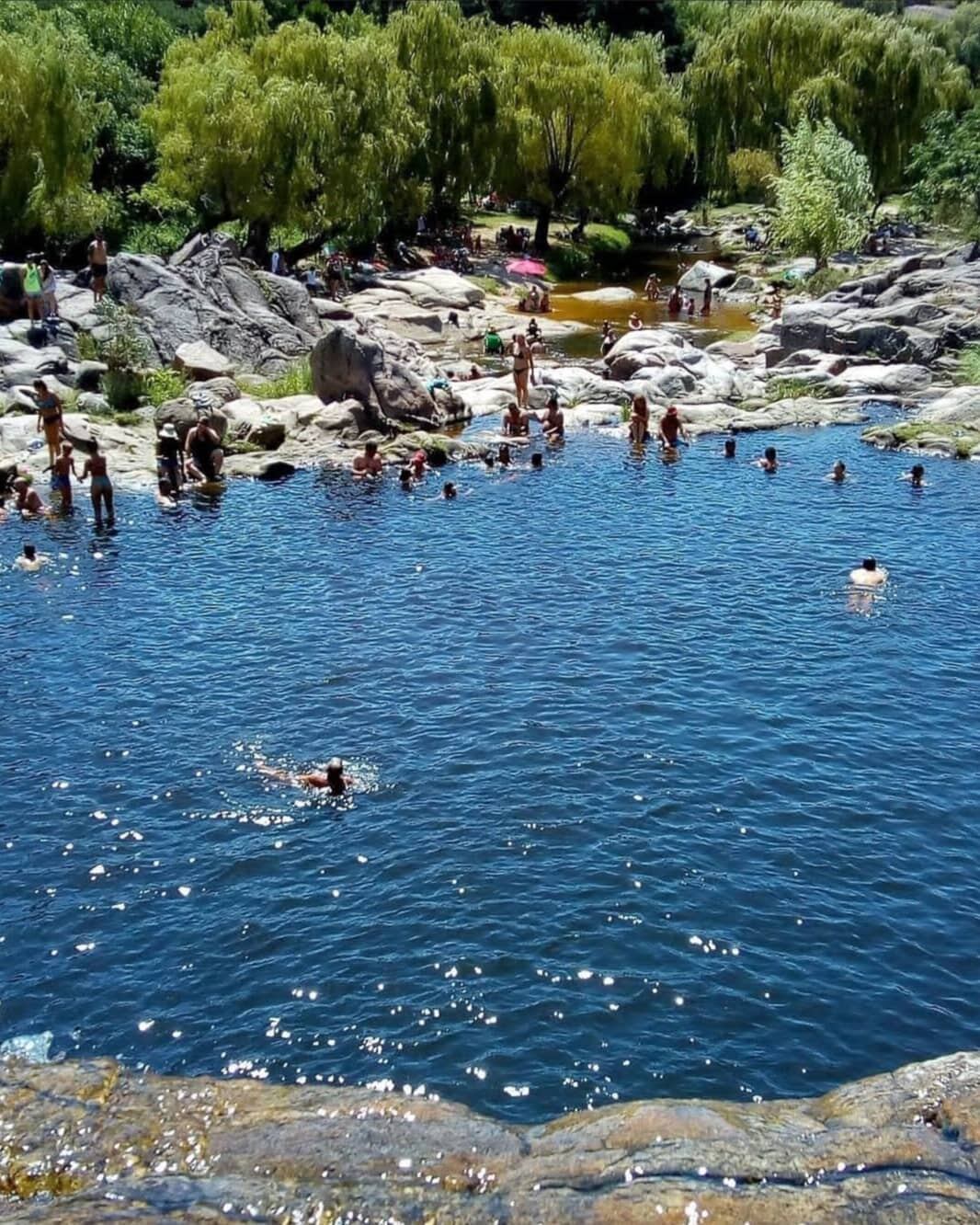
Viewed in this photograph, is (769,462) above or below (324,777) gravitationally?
above

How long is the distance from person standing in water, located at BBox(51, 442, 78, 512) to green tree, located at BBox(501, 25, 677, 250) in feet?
163

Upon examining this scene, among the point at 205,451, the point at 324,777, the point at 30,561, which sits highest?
the point at 205,451

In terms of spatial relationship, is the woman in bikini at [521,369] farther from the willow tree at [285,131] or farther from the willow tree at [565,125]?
the willow tree at [565,125]

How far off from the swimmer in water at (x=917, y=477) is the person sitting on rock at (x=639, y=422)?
31.0ft

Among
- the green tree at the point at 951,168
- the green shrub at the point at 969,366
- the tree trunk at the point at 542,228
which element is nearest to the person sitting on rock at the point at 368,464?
the green shrub at the point at 969,366

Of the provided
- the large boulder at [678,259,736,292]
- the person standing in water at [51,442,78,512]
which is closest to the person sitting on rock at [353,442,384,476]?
the person standing in water at [51,442,78,512]

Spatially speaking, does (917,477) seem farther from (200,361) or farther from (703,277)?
(703,277)

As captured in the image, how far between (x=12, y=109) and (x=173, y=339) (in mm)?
12753

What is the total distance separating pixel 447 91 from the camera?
78.1m

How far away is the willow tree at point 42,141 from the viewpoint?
2144 inches

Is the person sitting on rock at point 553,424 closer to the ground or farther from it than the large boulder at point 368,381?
closer to the ground

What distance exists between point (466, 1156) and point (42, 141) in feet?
174

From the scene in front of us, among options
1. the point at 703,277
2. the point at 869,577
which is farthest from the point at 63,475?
the point at 703,277

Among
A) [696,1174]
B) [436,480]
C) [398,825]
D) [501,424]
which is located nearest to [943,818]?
A: [398,825]
